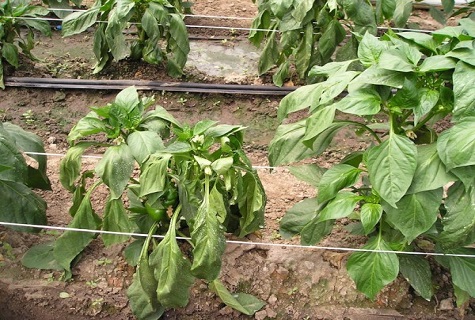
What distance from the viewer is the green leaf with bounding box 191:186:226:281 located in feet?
8.43

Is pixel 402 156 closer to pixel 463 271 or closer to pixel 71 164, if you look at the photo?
pixel 463 271

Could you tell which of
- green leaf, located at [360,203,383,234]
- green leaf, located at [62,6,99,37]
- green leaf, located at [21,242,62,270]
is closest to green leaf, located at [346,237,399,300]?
green leaf, located at [360,203,383,234]

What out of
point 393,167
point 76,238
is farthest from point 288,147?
point 76,238

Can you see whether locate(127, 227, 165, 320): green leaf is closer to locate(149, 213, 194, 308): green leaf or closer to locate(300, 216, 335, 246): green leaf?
locate(149, 213, 194, 308): green leaf

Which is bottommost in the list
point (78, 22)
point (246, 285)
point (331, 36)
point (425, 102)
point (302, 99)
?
point (246, 285)

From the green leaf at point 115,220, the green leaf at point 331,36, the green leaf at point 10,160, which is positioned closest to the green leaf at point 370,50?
the green leaf at point 115,220

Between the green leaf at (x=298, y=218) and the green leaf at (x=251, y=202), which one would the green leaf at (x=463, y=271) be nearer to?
the green leaf at (x=298, y=218)

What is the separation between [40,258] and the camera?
10.3 feet

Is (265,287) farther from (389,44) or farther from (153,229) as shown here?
(389,44)

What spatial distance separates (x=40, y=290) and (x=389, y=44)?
199 cm

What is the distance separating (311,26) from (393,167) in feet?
6.41

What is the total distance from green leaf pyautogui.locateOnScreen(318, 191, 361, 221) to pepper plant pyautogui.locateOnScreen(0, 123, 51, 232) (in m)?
1.36

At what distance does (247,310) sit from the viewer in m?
2.99

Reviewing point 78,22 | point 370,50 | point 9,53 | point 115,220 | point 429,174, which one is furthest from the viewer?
point 9,53
